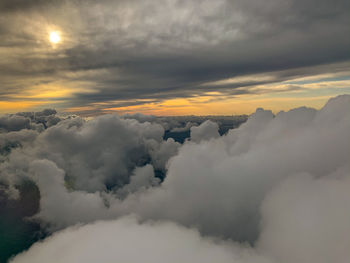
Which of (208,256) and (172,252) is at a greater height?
(172,252)

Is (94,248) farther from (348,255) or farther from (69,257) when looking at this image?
(348,255)

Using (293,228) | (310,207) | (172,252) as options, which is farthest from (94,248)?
(310,207)

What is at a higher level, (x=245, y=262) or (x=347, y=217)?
(x=347, y=217)

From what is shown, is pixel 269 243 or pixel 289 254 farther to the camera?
pixel 269 243

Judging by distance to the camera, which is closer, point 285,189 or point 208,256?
point 208,256

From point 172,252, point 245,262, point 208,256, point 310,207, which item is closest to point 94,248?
point 172,252

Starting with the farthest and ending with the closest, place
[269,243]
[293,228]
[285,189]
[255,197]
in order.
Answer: [255,197] → [285,189] → [269,243] → [293,228]

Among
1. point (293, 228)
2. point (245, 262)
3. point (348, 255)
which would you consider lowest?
point (245, 262)

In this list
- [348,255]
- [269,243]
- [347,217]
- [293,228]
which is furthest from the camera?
[269,243]

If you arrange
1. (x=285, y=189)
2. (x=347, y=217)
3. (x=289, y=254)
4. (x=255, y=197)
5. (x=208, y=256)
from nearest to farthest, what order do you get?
(x=347, y=217) < (x=289, y=254) < (x=208, y=256) < (x=285, y=189) < (x=255, y=197)

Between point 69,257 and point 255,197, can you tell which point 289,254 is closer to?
point 255,197
